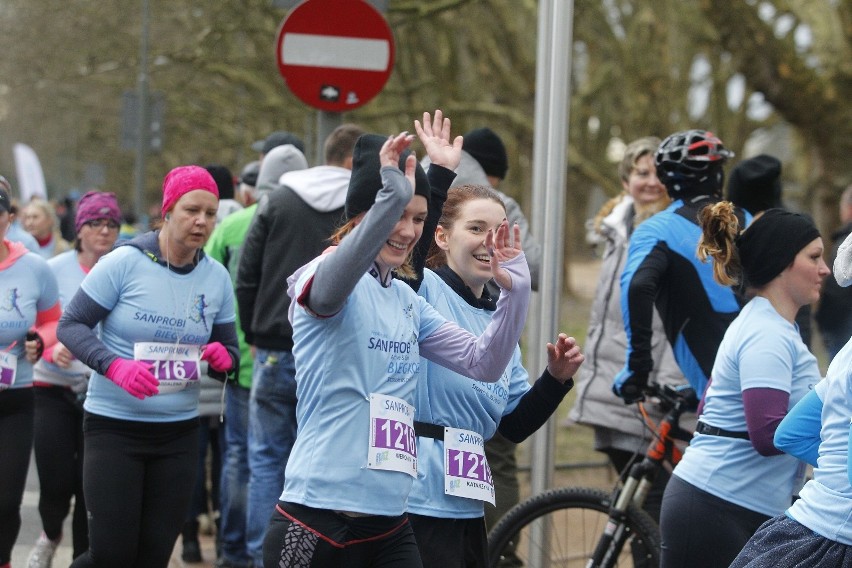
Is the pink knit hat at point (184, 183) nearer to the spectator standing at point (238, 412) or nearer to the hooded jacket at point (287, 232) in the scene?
the hooded jacket at point (287, 232)

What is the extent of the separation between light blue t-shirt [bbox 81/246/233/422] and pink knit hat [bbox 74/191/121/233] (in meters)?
1.44

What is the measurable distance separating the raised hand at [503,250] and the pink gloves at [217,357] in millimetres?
1990

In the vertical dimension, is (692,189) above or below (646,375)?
above

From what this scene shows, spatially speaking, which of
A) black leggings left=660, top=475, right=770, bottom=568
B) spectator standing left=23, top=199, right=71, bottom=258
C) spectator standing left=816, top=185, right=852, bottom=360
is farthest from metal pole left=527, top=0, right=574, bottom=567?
spectator standing left=23, top=199, right=71, bottom=258

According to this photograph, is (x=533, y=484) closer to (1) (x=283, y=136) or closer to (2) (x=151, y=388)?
(2) (x=151, y=388)

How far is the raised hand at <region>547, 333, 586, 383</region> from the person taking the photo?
13.1 feet

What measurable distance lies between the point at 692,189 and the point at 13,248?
3.04 m

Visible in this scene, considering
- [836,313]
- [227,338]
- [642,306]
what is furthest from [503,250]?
[836,313]

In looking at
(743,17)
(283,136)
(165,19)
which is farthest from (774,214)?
(165,19)

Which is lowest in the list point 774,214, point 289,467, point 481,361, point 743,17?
point 289,467

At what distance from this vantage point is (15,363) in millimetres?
6254

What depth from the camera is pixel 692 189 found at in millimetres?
5879

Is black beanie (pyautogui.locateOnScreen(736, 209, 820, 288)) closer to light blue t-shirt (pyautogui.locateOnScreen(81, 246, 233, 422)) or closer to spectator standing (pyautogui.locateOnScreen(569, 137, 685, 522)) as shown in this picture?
spectator standing (pyautogui.locateOnScreen(569, 137, 685, 522))

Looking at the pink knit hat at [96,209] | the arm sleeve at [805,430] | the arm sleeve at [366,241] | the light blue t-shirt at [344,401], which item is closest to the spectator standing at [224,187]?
the pink knit hat at [96,209]
